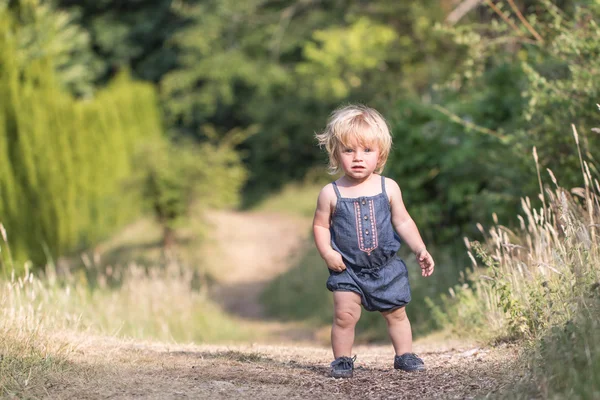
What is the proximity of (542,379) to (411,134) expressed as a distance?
662cm

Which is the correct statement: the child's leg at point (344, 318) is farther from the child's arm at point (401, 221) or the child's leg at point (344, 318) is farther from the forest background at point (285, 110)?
the forest background at point (285, 110)

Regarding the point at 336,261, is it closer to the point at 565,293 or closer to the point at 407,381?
the point at 407,381

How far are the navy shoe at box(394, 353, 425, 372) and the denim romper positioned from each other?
0.98ft

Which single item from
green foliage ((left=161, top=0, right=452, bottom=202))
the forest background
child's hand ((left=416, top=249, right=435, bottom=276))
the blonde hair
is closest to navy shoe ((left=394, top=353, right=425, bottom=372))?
child's hand ((left=416, top=249, right=435, bottom=276))

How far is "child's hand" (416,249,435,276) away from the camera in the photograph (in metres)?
4.34

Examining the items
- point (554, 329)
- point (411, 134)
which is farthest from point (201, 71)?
point (554, 329)

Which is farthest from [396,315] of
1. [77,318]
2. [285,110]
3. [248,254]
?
[285,110]

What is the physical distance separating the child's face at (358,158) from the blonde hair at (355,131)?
1.0 inches

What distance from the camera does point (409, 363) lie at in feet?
14.2

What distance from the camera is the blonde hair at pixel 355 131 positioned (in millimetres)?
4305

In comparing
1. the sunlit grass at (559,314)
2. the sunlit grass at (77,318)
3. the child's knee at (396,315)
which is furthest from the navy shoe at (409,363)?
the sunlit grass at (77,318)

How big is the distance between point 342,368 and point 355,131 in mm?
1360

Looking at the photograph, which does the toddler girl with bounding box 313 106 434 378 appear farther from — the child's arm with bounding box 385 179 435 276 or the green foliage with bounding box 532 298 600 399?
the green foliage with bounding box 532 298 600 399

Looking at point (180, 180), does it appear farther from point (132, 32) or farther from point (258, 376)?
point (132, 32)
